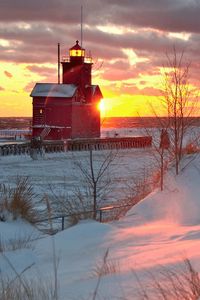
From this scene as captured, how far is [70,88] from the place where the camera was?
2255 inches

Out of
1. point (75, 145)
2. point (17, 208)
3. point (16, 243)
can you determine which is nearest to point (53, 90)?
point (75, 145)

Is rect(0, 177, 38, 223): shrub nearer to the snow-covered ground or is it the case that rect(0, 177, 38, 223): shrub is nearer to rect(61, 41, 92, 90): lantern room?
the snow-covered ground

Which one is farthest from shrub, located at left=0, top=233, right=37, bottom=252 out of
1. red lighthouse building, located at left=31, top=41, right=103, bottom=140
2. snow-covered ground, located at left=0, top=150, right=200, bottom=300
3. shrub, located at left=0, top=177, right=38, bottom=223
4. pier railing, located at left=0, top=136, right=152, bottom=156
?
red lighthouse building, located at left=31, top=41, right=103, bottom=140

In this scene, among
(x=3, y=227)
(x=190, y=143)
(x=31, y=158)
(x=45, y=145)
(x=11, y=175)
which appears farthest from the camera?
(x=45, y=145)

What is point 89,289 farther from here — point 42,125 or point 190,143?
point 42,125

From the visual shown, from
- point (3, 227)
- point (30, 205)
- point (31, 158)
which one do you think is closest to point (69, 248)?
point (3, 227)

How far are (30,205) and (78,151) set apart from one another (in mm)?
37408

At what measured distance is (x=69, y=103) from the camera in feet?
184

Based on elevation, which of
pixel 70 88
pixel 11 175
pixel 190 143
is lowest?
pixel 11 175

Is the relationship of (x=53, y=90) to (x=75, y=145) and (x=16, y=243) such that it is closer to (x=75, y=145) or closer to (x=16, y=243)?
(x=75, y=145)

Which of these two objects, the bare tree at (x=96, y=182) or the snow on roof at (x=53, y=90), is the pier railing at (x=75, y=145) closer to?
the snow on roof at (x=53, y=90)

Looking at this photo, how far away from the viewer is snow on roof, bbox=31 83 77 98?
185 ft

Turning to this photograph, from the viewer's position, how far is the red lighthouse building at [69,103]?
184ft

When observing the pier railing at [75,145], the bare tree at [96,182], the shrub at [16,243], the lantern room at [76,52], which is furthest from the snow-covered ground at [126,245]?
the lantern room at [76,52]
